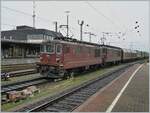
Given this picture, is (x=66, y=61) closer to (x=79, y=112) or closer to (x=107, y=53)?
(x=79, y=112)

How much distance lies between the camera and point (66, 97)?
15.9 meters

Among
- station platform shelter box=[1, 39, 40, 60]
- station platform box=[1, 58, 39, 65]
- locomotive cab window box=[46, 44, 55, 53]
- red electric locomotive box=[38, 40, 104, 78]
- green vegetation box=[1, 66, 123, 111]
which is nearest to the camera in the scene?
green vegetation box=[1, 66, 123, 111]

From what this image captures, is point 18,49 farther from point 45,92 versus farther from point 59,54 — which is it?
point 45,92

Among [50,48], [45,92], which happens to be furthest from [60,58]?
[45,92]

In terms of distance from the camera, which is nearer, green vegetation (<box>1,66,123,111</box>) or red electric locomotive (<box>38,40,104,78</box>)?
green vegetation (<box>1,66,123,111</box>)

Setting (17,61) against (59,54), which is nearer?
(59,54)

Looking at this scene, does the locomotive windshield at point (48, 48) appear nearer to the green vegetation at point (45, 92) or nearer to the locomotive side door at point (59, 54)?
the locomotive side door at point (59, 54)

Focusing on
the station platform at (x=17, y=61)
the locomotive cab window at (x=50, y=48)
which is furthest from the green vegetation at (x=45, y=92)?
the station platform at (x=17, y=61)

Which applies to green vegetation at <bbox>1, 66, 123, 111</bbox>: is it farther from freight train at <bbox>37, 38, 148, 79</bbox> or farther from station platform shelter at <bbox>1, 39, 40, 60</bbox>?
station platform shelter at <bbox>1, 39, 40, 60</bbox>

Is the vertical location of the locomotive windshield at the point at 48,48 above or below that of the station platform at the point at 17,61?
above

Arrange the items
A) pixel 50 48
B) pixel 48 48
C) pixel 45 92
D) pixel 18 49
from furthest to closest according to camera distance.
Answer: pixel 18 49 → pixel 48 48 → pixel 50 48 → pixel 45 92

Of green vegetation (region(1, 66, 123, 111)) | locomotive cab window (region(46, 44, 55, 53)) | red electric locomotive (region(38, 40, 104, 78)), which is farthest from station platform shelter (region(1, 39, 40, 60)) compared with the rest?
green vegetation (region(1, 66, 123, 111))

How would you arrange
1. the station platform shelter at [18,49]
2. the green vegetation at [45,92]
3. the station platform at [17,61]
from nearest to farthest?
1. the green vegetation at [45,92]
2. the station platform at [17,61]
3. the station platform shelter at [18,49]

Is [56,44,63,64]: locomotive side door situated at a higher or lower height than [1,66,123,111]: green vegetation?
higher
